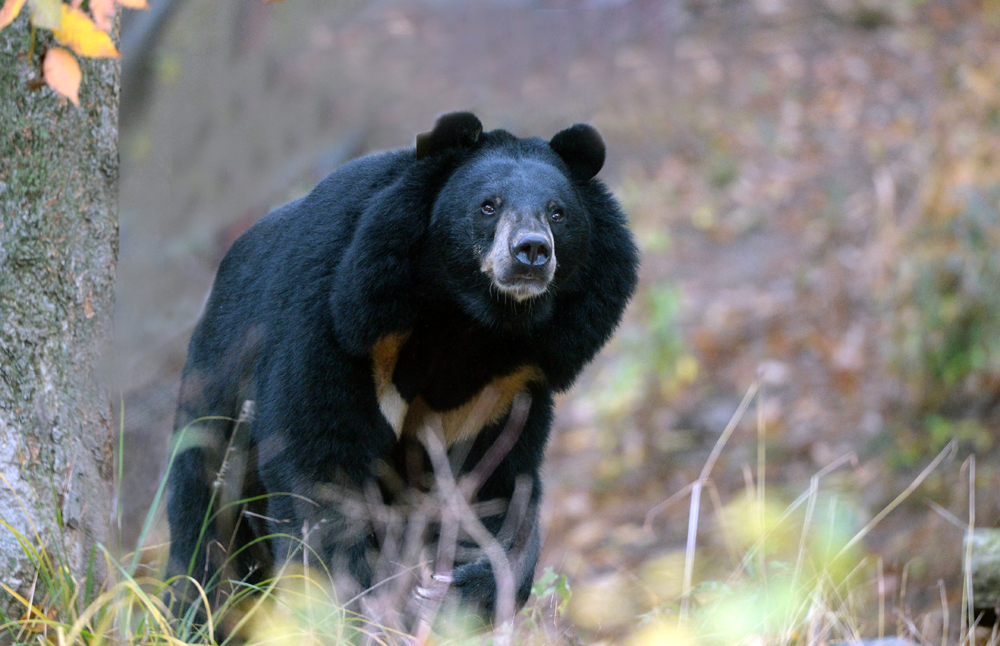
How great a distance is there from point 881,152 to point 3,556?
29.8 feet

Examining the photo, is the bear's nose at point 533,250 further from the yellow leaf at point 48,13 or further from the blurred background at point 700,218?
the yellow leaf at point 48,13

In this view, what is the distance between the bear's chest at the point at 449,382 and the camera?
3494 millimetres

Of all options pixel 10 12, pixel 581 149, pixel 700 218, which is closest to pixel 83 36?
pixel 10 12

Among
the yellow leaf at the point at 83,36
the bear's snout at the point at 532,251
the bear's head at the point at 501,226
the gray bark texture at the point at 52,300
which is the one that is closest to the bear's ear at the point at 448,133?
the bear's head at the point at 501,226

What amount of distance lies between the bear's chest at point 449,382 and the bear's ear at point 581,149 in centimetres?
Answer: 73

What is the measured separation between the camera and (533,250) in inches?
128

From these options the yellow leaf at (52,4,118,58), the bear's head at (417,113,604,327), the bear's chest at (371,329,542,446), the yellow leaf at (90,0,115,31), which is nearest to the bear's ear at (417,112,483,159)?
the bear's head at (417,113,604,327)

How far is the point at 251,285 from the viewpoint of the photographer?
3766 millimetres

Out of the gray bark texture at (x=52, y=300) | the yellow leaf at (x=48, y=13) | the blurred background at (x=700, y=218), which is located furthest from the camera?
the blurred background at (x=700, y=218)

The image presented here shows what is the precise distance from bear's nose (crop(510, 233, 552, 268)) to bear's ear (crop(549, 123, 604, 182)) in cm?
54

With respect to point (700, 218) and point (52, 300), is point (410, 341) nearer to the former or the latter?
point (52, 300)

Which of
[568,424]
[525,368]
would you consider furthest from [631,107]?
[525,368]

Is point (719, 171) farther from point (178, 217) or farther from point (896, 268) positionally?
point (178, 217)

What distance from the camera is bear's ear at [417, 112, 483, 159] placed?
348cm
